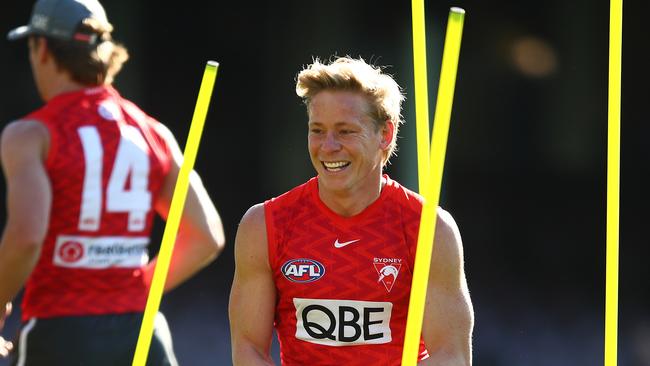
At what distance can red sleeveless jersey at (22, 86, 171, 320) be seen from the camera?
3180 mm

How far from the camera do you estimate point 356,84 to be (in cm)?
377

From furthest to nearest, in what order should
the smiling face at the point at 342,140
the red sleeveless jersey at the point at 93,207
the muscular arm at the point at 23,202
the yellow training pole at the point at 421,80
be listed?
1. the smiling face at the point at 342,140
2. the yellow training pole at the point at 421,80
3. the red sleeveless jersey at the point at 93,207
4. the muscular arm at the point at 23,202

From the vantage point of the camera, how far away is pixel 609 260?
351cm

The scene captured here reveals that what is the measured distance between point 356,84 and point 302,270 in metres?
0.60

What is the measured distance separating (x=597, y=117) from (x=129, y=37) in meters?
3.06

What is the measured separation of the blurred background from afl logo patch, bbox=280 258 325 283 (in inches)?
152

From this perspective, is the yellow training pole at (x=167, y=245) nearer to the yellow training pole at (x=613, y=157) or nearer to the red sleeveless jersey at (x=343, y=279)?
the red sleeveless jersey at (x=343, y=279)

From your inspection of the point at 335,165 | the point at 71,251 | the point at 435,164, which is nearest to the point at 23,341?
the point at 71,251

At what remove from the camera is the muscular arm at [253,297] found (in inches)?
149

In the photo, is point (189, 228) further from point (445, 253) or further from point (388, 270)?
point (445, 253)

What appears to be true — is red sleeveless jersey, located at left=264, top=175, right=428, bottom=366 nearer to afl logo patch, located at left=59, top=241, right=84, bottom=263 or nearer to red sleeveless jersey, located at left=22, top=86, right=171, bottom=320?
red sleeveless jersey, located at left=22, top=86, right=171, bottom=320

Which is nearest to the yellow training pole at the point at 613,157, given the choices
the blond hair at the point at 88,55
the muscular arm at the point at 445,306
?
the muscular arm at the point at 445,306

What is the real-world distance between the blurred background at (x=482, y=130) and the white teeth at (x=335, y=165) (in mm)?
3871

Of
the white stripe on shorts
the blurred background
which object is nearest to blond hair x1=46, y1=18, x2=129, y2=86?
the white stripe on shorts
